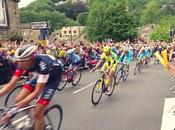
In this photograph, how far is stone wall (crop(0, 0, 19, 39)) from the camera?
2986cm

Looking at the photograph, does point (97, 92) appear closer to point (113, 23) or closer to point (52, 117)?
point (52, 117)

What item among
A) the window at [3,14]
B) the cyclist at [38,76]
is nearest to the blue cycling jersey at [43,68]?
the cyclist at [38,76]

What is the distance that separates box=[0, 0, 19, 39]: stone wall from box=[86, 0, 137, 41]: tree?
44.9m

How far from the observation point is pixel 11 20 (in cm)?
3175

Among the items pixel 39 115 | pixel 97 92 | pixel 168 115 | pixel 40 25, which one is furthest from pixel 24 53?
pixel 40 25

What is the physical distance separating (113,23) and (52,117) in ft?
233

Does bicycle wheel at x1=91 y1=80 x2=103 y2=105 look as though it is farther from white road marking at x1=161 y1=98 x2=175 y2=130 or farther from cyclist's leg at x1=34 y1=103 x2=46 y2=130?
cyclist's leg at x1=34 y1=103 x2=46 y2=130

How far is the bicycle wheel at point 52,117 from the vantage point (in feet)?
23.0

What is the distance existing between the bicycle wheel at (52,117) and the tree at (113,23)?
69344 millimetres

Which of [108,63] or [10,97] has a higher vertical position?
[108,63]

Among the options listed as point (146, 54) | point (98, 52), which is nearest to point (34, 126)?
point (146, 54)

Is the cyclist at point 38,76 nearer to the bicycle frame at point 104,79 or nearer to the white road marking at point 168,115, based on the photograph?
the white road marking at point 168,115

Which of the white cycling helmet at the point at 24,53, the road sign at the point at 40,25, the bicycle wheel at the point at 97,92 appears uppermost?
the road sign at the point at 40,25

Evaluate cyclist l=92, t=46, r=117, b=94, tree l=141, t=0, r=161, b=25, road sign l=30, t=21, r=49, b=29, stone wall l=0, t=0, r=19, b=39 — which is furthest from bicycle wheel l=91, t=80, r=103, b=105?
tree l=141, t=0, r=161, b=25
